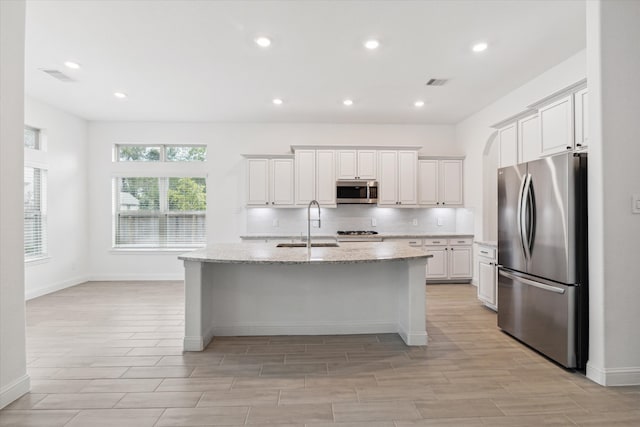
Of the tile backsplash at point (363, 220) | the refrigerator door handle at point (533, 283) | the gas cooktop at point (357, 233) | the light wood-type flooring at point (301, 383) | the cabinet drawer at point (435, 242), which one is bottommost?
the light wood-type flooring at point (301, 383)

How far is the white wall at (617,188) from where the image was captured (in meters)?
2.57

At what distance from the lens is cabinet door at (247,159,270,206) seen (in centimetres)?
638

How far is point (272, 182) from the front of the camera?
6398 millimetres

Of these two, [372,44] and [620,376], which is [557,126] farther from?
[620,376]

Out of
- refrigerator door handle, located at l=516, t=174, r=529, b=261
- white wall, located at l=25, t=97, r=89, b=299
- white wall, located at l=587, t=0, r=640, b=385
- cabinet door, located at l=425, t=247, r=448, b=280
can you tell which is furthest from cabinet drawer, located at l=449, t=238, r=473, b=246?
white wall, located at l=25, t=97, r=89, b=299

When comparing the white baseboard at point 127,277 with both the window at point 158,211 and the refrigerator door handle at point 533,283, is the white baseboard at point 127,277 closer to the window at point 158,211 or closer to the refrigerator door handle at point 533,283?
the window at point 158,211

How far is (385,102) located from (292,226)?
285cm

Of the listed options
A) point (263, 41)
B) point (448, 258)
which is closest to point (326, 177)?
point (448, 258)

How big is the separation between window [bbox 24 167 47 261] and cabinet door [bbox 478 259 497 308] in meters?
6.73

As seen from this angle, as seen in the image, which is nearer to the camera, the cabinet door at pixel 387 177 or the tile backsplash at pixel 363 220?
the cabinet door at pixel 387 177

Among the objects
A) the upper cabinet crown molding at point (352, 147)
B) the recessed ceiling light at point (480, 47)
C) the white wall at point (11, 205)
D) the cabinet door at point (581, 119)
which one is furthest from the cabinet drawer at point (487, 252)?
the white wall at point (11, 205)

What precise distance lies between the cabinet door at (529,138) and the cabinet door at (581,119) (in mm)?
570

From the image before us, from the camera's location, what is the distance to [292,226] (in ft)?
22.1

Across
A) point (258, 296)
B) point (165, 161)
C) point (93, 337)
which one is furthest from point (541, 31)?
point (165, 161)
